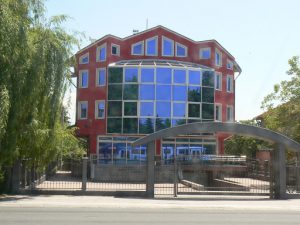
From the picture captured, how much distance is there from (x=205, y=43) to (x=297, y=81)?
13205 mm

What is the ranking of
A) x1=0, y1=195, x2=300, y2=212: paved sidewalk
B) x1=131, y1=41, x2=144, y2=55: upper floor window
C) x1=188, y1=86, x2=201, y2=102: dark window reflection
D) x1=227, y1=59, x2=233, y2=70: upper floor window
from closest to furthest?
x1=0, y1=195, x2=300, y2=212: paved sidewalk → x1=188, y1=86, x2=201, y2=102: dark window reflection → x1=131, y1=41, x2=144, y2=55: upper floor window → x1=227, y1=59, x2=233, y2=70: upper floor window

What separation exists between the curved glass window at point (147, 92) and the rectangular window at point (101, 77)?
3832 millimetres

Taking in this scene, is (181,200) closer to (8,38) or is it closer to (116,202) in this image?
(116,202)

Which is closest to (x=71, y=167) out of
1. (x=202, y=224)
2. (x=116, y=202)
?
(x=116, y=202)

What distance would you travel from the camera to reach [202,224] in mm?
13516

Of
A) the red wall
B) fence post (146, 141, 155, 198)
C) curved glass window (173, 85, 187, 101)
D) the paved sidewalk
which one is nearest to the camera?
the paved sidewalk

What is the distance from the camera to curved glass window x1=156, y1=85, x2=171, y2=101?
43.6 metres

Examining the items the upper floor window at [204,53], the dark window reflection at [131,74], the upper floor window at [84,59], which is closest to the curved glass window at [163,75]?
the dark window reflection at [131,74]

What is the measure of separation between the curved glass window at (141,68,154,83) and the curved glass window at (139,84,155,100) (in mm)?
436

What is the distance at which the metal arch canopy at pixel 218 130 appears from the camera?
2361 centimetres

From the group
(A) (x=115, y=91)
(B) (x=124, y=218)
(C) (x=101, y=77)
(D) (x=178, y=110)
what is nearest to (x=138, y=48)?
(C) (x=101, y=77)

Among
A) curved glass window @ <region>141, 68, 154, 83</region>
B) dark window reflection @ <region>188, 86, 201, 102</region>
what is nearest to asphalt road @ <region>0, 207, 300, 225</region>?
curved glass window @ <region>141, 68, 154, 83</region>

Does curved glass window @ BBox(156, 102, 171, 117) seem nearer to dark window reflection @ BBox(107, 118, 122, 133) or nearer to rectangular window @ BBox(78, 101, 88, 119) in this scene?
dark window reflection @ BBox(107, 118, 122, 133)

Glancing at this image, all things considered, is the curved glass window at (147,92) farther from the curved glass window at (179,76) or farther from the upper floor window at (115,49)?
the upper floor window at (115,49)
